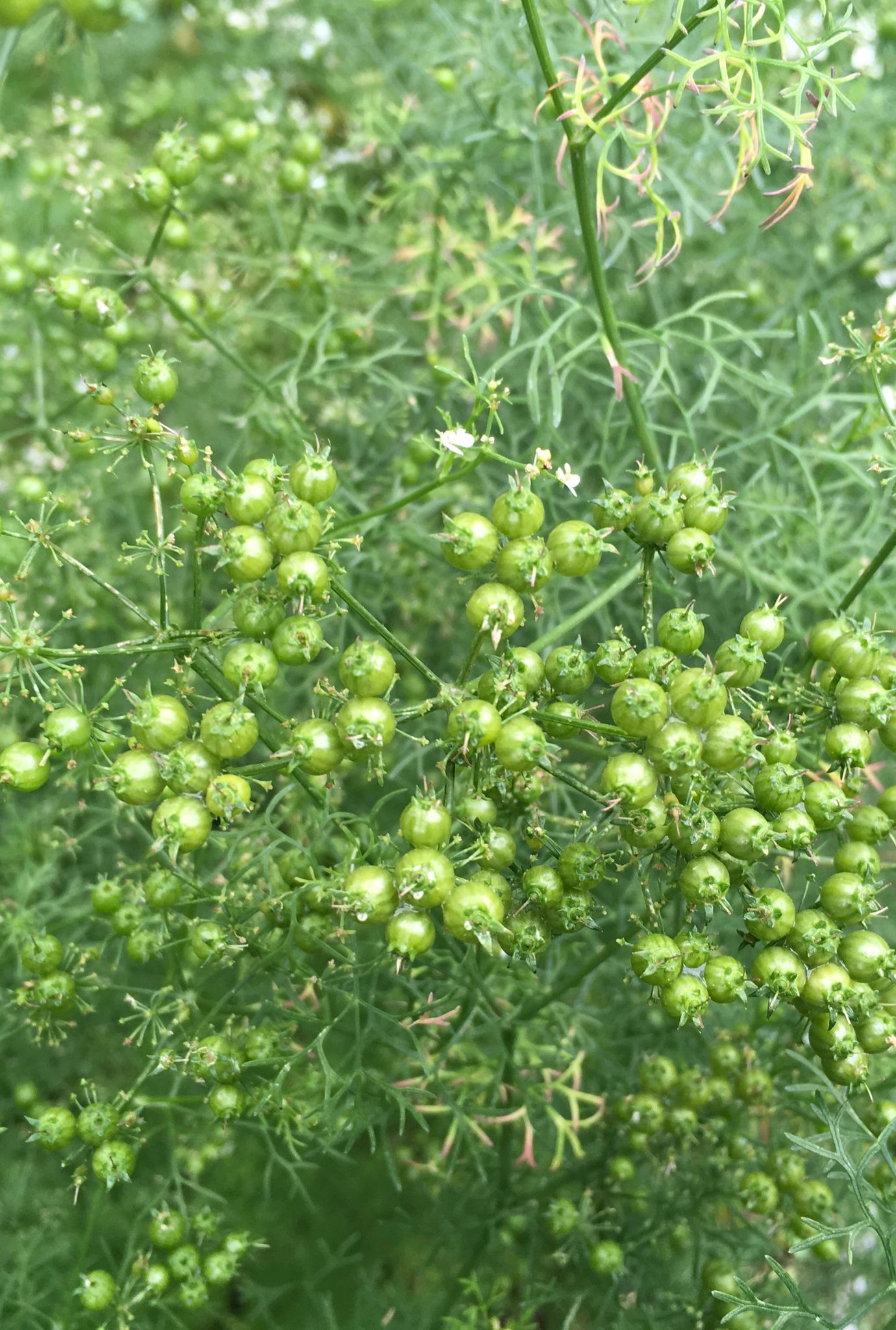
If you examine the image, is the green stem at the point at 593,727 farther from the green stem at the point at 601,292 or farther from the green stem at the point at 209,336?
the green stem at the point at 209,336

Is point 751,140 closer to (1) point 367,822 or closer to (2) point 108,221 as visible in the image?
(1) point 367,822

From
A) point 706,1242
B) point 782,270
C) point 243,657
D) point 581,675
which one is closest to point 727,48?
point 581,675

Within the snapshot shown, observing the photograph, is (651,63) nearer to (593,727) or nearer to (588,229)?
(588,229)

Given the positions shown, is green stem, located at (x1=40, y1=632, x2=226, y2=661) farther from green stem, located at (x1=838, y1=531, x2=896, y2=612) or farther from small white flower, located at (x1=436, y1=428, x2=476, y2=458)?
green stem, located at (x1=838, y1=531, x2=896, y2=612)

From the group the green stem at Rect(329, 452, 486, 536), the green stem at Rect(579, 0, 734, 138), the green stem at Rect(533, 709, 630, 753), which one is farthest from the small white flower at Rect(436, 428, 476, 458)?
the green stem at Rect(579, 0, 734, 138)

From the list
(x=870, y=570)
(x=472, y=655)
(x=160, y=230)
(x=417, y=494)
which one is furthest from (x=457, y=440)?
(x=160, y=230)
